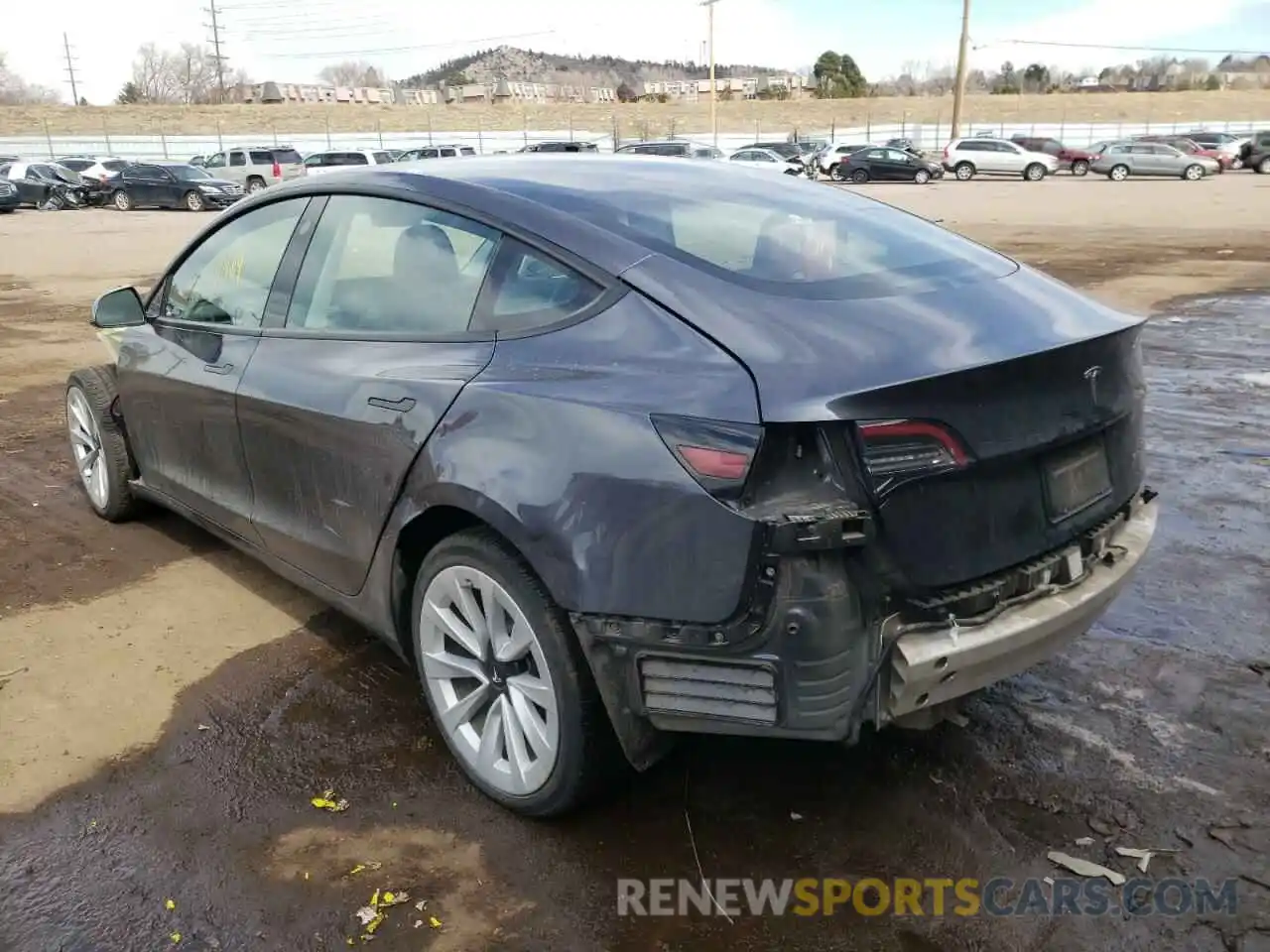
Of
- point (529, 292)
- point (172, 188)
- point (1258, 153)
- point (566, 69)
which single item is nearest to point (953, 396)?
point (529, 292)

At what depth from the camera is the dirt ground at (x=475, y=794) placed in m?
2.44

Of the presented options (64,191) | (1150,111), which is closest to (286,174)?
(64,191)

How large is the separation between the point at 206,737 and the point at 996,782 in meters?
2.34

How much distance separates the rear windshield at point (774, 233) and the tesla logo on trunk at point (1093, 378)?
449 millimetres

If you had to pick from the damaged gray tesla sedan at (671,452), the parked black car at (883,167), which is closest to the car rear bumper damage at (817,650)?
the damaged gray tesla sedan at (671,452)

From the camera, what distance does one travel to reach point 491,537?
267 cm

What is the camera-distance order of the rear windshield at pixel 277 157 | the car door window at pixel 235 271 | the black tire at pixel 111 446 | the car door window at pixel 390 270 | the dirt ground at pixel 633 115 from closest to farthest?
the car door window at pixel 390 270
the car door window at pixel 235 271
the black tire at pixel 111 446
the rear windshield at pixel 277 157
the dirt ground at pixel 633 115

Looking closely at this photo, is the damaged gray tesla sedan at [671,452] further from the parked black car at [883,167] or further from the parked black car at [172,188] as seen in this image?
the parked black car at [883,167]

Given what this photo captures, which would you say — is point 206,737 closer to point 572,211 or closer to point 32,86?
point 572,211

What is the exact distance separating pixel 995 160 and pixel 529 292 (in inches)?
1610

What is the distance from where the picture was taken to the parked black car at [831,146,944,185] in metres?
37.2

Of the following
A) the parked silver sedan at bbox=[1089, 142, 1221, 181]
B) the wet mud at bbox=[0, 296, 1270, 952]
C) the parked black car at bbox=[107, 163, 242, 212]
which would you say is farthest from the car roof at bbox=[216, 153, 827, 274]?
the parked silver sedan at bbox=[1089, 142, 1221, 181]

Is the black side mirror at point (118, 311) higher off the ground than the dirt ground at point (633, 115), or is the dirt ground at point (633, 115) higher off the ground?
the dirt ground at point (633, 115)

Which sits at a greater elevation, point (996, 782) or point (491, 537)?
point (491, 537)
